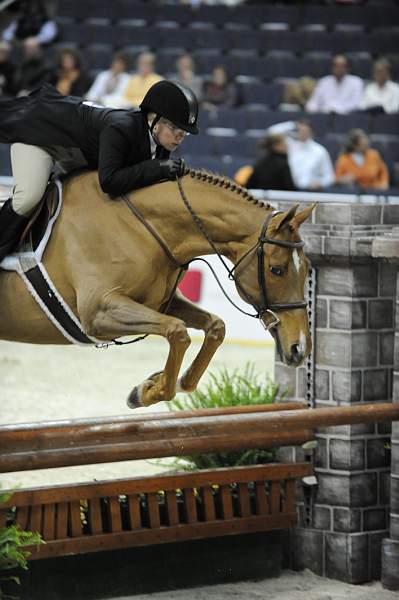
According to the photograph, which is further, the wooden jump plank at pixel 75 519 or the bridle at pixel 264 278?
the wooden jump plank at pixel 75 519

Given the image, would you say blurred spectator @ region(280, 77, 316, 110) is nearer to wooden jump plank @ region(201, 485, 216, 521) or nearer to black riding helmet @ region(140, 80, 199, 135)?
wooden jump plank @ region(201, 485, 216, 521)

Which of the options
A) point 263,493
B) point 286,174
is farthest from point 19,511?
point 286,174

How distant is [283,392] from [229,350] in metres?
4.68

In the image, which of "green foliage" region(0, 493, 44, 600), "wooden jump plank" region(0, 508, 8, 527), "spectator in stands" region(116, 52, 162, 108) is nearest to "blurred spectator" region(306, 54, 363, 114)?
"spectator in stands" region(116, 52, 162, 108)

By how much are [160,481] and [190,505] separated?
20 centimetres

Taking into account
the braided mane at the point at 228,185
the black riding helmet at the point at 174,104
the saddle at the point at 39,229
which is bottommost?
the saddle at the point at 39,229

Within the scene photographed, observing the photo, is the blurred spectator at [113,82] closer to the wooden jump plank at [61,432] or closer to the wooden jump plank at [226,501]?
the wooden jump plank at [226,501]

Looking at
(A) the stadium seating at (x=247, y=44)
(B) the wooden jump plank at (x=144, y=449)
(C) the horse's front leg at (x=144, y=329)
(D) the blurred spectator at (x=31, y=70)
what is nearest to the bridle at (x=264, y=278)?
(C) the horse's front leg at (x=144, y=329)

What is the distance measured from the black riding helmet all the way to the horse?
260 mm

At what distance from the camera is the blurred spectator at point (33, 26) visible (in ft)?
47.9

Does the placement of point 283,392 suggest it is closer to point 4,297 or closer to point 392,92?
point 4,297

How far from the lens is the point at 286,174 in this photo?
1080cm

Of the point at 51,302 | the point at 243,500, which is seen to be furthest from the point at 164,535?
the point at 51,302

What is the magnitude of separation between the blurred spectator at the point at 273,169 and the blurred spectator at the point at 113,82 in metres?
2.59
